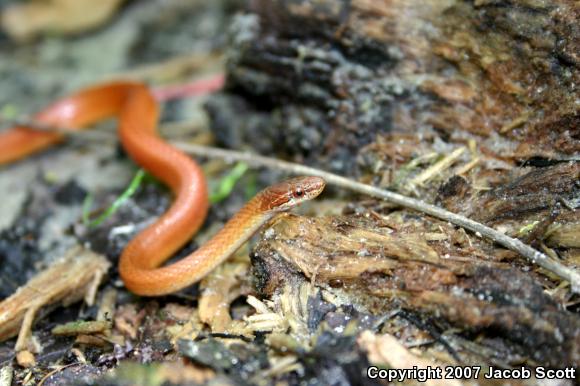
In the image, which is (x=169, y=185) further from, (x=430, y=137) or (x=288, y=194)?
(x=430, y=137)

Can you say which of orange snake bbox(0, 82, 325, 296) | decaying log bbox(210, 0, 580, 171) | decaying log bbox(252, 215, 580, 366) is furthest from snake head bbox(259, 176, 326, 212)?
decaying log bbox(210, 0, 580, 171)

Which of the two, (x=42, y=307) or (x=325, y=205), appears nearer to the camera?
(x=42, y=307)

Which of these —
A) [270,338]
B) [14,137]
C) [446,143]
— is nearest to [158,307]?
[270,338]

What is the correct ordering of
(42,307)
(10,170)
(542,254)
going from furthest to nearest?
(10,170) < (42,307) < (542,254)

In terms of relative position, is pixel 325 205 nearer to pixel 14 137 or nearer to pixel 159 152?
pixel 159 152
